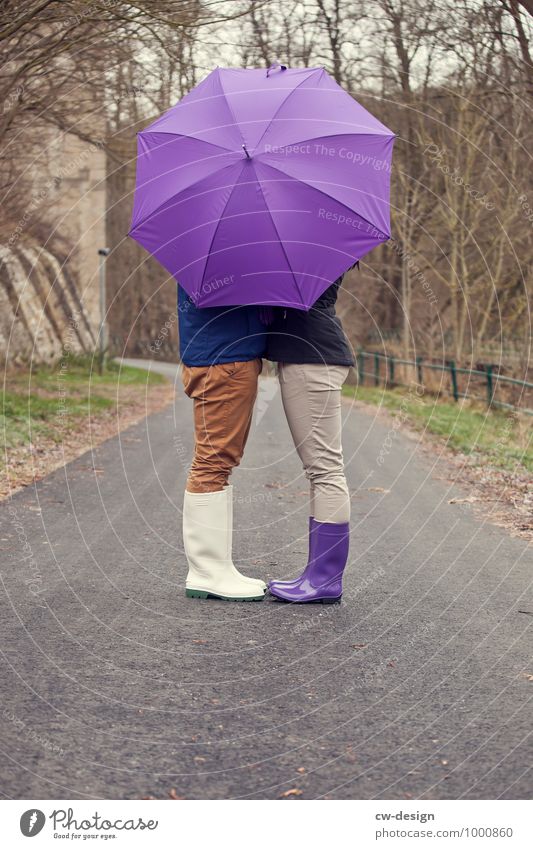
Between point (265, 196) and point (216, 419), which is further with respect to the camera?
point (216, 419)

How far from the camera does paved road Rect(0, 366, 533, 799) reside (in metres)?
2.81

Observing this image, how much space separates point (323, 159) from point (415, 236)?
64.6 feet

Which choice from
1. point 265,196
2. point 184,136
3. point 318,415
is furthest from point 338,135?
point 318,415

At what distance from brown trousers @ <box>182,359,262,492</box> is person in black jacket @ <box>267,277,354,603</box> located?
16 centimetres

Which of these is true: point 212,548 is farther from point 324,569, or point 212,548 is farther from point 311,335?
point 311,335

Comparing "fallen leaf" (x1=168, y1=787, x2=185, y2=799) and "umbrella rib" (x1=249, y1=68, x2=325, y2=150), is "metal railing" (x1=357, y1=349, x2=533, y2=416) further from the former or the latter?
"fallen leaf" (x1=168, y1=787, x2=185, y2=799)

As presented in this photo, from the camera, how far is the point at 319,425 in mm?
4590

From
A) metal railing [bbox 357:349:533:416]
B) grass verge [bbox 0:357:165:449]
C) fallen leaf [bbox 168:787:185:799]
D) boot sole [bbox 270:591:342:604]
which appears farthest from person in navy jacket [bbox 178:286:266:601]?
metal railing [bbox 357:349:533:416]

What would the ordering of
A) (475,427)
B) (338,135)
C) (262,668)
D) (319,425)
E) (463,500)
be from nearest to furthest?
(262,668) → (338,135) → (319,425) → (463,500) → (475,427)

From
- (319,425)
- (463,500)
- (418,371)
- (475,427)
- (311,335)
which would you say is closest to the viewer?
(311,335)

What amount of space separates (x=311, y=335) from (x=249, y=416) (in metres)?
0.49

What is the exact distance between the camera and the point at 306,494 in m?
8.33

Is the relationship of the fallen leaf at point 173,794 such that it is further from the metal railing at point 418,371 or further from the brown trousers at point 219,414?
the metal railing at point 418,371

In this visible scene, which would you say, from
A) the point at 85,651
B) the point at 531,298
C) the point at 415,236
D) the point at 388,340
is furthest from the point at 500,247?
the point at 85,651
